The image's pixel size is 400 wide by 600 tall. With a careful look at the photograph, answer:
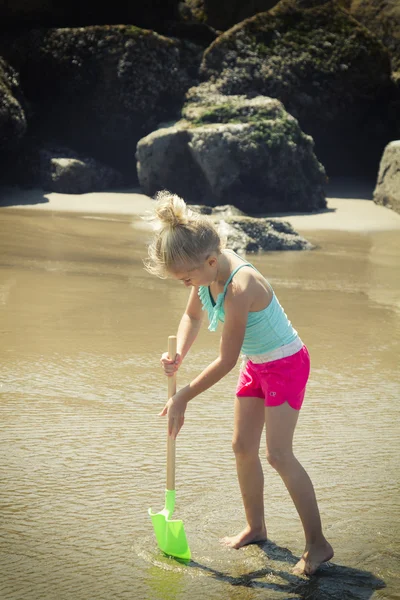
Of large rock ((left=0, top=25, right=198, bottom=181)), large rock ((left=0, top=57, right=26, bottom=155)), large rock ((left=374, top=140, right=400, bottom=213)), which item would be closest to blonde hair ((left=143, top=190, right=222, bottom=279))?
large rock ((left=374, top=140, right=400, bottom=213))

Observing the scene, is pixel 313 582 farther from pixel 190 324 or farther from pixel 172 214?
pixel 172 214

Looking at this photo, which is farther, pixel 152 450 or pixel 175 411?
pixel 152 450

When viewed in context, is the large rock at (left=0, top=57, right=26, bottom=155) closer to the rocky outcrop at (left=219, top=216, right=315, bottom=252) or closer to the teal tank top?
the rocky outcrop at (left=219, top=216, right=315, bottom=252)

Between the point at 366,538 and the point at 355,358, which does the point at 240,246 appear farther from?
the point at 366,538

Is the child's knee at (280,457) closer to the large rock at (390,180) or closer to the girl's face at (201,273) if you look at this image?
the girl's face at (201,273)

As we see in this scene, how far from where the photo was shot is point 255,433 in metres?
2.78

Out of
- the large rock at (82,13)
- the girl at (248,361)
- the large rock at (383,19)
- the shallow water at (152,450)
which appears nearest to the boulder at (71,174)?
the large rock at (82,13)

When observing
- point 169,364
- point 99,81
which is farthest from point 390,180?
point 169,364

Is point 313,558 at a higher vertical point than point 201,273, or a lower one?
lower

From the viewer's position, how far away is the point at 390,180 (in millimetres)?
11328

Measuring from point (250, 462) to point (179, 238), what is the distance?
811 millimetres

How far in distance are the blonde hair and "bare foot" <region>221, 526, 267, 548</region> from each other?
92 centimetres

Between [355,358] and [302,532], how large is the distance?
6.95 ft

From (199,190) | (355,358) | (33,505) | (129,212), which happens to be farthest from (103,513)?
(199,190)
